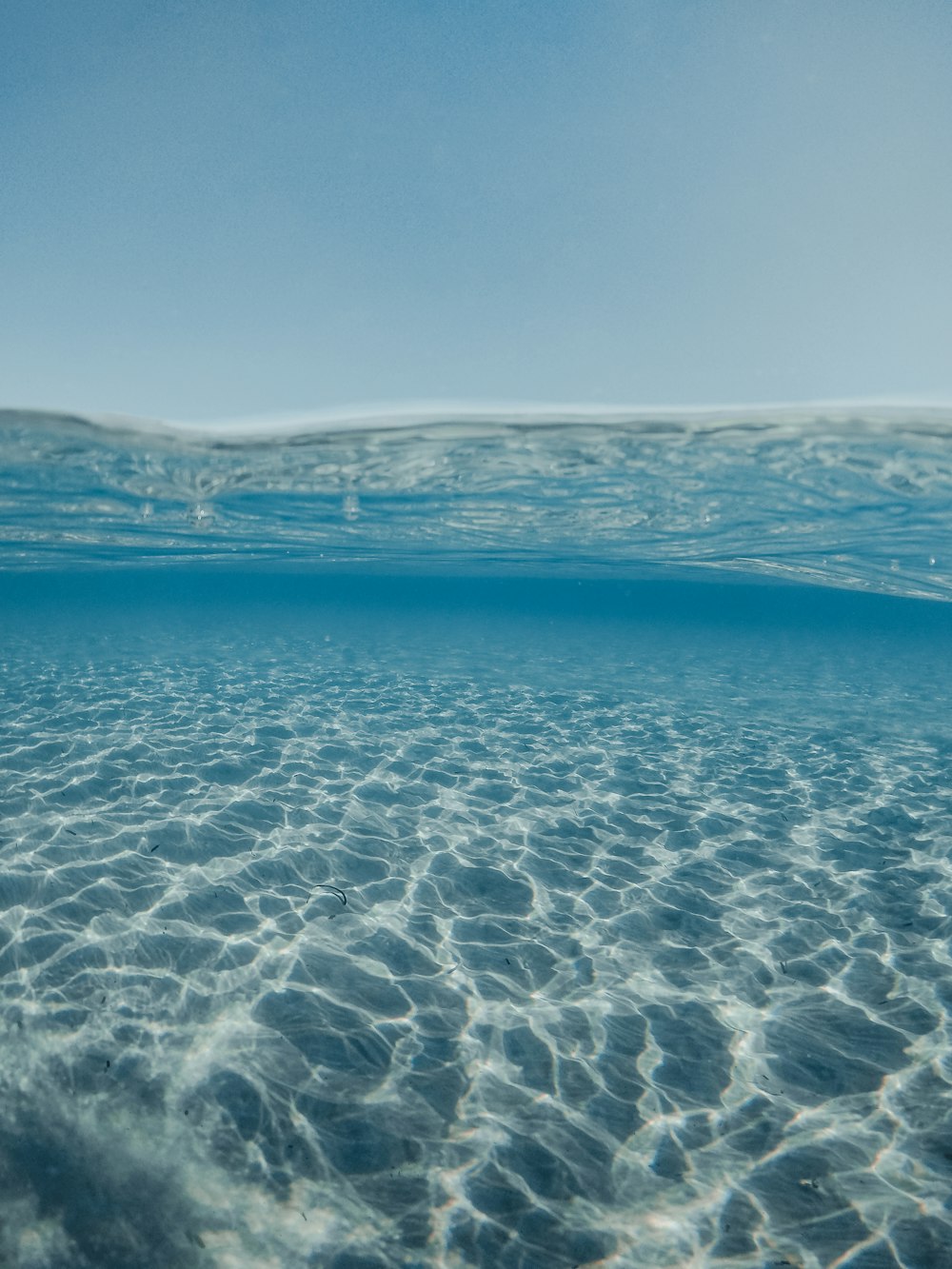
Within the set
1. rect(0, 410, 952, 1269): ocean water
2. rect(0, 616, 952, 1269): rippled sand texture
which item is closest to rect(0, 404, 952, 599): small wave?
rect(0, 410, 952, 1269): ocean water

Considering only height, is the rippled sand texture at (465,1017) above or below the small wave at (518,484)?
below

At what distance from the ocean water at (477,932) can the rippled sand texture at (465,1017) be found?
0.10 feet

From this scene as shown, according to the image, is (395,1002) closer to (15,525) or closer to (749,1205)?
(749,1205)

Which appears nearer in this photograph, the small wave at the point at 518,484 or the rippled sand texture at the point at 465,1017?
the rippled sand texture at the point at 465,1017

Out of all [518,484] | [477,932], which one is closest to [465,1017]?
[477,932]

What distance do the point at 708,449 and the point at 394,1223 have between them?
12.4 m

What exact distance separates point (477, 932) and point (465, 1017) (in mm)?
1204

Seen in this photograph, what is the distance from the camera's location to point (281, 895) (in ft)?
23.2

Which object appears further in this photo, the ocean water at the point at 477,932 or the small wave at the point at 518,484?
the small wave at the point at 518,484

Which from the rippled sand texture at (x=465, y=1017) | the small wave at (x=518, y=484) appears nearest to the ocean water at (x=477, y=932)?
the rippled sand texture at (x=465, y=1017)

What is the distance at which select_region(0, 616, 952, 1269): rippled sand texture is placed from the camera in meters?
3.82

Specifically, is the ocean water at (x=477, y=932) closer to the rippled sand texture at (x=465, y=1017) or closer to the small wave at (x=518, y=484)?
the rippled sand texture at (x=465, y=1017)

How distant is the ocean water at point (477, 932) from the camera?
391 centimetres

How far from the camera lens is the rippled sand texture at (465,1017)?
12.5ft
